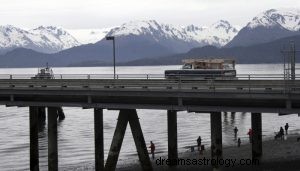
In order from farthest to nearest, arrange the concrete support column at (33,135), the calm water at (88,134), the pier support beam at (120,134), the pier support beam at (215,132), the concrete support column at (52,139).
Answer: the calm water at (88,134)
the concrete support column at (33,135)
the concrete support column at (52,139)
the pier support beam at (120,134)
the pier support beam at (215,132)

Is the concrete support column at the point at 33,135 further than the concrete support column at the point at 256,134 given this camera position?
No

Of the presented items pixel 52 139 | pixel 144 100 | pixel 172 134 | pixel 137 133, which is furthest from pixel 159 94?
pixel 52 139

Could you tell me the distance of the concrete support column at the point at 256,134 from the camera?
4569 cm

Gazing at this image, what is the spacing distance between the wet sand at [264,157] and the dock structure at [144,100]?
1.53 metres

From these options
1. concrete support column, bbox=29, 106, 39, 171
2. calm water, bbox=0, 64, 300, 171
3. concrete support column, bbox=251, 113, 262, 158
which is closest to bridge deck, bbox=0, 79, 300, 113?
concrete support column, bbox=29, 106, 39, 171

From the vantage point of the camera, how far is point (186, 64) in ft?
267

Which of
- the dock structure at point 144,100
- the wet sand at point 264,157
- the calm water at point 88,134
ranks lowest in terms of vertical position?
the calm water at point 88,134

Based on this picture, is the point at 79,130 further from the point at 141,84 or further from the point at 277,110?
the point at 277,110

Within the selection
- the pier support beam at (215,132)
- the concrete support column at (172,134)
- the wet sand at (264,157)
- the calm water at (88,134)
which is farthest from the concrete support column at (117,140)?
the calm water at (88,134)

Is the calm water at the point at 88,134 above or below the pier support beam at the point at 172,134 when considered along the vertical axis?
below

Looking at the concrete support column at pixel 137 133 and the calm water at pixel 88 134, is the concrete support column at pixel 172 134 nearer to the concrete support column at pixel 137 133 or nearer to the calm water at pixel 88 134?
the concrete support column at pixel 137 133

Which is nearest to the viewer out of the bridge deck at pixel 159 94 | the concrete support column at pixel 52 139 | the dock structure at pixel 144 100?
the bridge deck at pixel 159 94

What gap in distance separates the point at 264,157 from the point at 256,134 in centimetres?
257

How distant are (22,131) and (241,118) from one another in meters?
34.6
